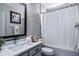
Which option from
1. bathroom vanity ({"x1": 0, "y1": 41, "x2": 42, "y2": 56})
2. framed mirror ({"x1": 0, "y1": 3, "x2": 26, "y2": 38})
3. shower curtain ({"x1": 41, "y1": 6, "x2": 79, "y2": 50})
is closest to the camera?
bathroom vanity ({"x1": 0, "y1": 41, "x2": 42, "y2": 56})

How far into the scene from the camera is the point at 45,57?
4.42ft

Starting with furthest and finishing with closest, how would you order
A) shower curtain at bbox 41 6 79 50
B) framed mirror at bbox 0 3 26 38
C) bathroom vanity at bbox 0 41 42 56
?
framed mirror at bbox 0 3 26 38, shower curtain at bbox 41 6 79 50, bathroom vanity at bbox 0 41 42 56

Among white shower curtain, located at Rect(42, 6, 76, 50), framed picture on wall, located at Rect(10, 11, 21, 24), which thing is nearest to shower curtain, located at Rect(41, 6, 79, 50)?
white shower curtain, located at Rect(42, 6, 76, 50)

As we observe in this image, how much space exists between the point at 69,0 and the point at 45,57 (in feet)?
2.52

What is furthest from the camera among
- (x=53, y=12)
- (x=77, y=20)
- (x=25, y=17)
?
(x=25, y=17)

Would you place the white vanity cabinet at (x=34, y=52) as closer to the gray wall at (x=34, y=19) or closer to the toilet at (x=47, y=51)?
the toilet at (x=47, y=51)

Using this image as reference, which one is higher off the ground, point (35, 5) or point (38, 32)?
point (35, 5)

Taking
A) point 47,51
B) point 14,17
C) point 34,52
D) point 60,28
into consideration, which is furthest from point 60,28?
point 14,17

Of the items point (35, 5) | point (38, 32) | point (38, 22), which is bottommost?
point (38, 32)

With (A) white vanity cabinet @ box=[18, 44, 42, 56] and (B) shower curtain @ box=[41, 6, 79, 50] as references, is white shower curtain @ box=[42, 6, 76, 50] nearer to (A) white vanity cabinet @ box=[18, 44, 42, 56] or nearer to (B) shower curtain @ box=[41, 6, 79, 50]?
(B) shower curtain @ box=[41, 6, 79, 50]

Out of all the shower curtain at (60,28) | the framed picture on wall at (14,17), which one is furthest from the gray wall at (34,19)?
the framed picture on wall at (14,17)

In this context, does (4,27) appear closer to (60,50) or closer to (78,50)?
(60,50)

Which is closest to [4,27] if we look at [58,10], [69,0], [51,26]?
[51,26]

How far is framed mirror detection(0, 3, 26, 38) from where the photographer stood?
1.47 metres
